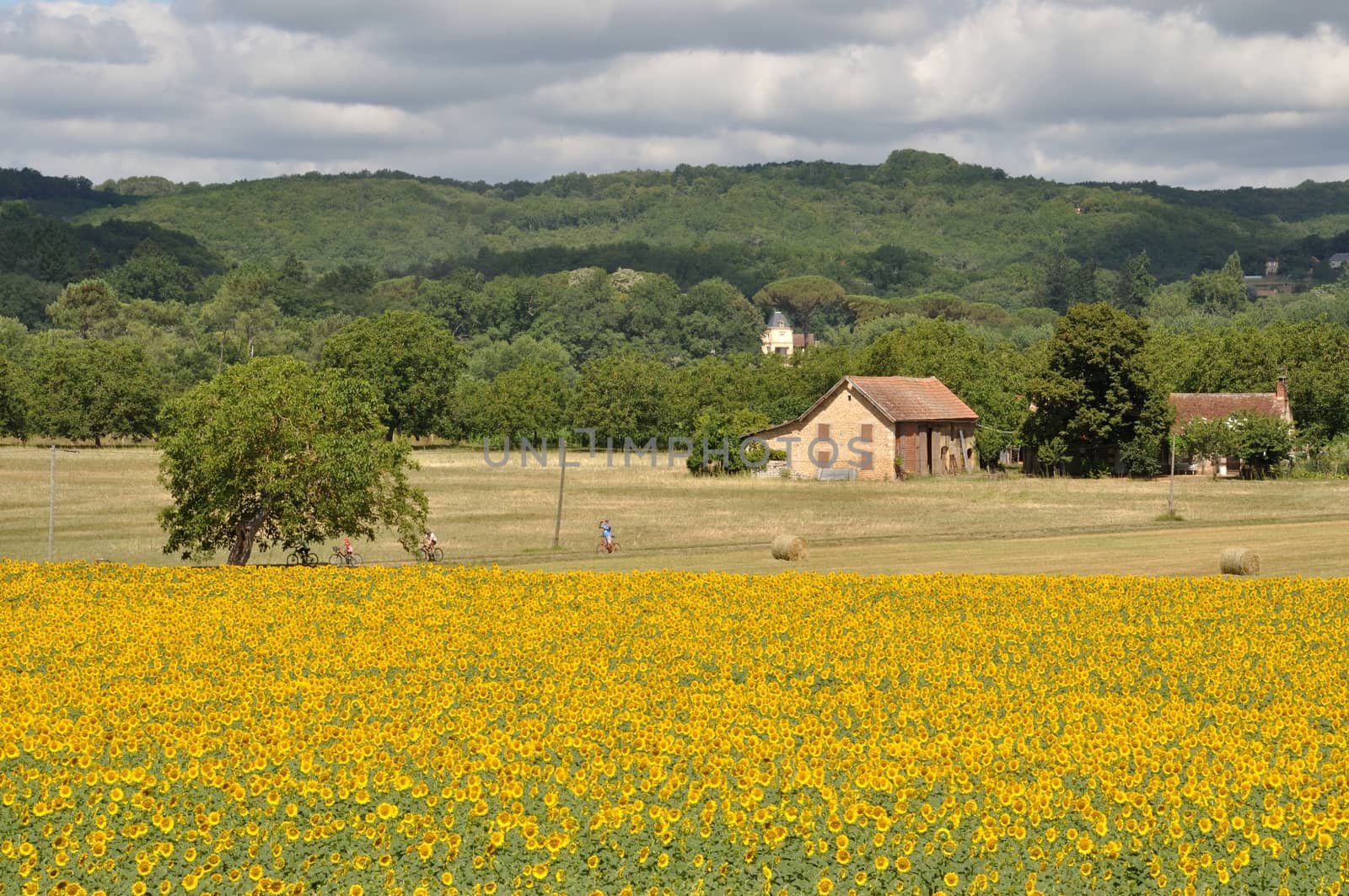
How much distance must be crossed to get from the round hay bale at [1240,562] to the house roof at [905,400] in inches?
2139

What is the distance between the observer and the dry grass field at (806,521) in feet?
156

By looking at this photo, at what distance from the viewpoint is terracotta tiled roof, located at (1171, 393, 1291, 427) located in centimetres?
10375

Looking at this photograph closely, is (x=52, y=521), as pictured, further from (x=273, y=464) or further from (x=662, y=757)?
(x=662, y=757)

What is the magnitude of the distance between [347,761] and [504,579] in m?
15.2

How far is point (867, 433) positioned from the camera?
313ft

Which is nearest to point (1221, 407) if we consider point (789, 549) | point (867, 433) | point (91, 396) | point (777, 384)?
point (867, 433)

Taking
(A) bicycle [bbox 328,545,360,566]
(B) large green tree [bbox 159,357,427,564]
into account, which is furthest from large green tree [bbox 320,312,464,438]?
(B) large green tree [bbox 159,357,427,564]

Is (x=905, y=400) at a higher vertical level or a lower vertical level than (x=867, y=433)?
higher

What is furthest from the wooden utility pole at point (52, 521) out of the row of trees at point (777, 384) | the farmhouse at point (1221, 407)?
the farmhouse at point (1221, 407)

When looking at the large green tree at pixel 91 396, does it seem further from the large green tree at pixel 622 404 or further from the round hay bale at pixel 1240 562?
the round hay bale at pixel 1240 562

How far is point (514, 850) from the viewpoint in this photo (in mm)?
13812

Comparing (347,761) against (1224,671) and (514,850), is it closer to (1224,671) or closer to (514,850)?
(514,850)

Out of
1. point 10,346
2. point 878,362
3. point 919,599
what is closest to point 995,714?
point 919,599

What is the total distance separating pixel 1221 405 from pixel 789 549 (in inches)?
2707
